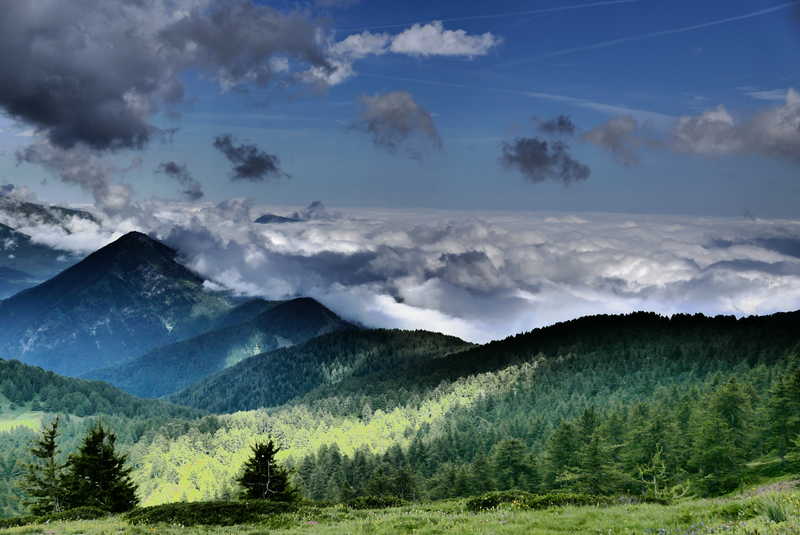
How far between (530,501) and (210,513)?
17620mm

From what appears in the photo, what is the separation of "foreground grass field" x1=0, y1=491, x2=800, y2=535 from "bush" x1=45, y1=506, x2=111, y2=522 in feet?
22.8

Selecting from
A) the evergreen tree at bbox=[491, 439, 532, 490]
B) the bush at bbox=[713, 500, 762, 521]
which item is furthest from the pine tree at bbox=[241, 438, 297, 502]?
the bush at bbox=[713, 500, 762, 521]

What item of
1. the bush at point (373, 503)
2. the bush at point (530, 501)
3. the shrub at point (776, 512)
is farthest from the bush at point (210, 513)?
the shrub at point (776, 512)

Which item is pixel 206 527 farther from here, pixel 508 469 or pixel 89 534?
pixel 508 469

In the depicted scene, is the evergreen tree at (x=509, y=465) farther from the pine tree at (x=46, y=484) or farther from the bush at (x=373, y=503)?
the bush at (x=373, y=503)

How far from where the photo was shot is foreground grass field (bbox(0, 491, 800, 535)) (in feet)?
57.2

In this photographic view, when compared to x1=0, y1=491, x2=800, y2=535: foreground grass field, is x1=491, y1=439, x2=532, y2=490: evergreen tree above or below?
below

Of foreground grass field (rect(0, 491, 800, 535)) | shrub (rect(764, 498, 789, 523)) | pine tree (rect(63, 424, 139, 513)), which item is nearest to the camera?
shrub (rect(764, 498, 789, 523))

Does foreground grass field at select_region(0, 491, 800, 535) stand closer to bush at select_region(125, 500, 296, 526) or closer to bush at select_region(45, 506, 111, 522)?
bush at select_region(125, 500, 296, 526)

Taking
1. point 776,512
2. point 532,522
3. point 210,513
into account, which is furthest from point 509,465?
point 776,512

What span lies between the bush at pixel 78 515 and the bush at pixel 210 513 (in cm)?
582

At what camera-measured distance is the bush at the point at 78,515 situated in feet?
127

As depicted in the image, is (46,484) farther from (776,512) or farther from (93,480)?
(776,512)

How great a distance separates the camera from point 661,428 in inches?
4154
